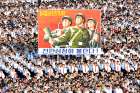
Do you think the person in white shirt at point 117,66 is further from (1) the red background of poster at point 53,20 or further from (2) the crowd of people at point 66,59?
(1) the red background of poster at point 53,20

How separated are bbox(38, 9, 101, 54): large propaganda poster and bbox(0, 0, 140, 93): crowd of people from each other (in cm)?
9

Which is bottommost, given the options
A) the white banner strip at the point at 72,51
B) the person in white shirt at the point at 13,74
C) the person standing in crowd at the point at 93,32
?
the person in white shirt at the point at 13,74

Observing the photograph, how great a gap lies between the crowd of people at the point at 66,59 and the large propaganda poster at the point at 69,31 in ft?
0.29

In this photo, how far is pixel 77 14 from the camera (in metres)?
5.91

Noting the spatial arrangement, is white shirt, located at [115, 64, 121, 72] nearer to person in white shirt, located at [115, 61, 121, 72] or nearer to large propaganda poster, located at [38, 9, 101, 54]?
person in white shirt, located at [115, 61, 121, 72]

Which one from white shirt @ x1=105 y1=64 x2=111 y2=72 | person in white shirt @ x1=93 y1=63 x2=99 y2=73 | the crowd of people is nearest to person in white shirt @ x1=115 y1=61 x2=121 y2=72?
the crowd of people

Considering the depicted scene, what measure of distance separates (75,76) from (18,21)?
1.26 m

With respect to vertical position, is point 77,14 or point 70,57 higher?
point 77,14

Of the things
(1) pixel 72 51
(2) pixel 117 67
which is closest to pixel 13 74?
(1) pixel 72 51

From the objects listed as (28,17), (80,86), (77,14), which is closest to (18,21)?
(28,17)

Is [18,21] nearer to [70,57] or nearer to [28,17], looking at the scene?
[28,17]

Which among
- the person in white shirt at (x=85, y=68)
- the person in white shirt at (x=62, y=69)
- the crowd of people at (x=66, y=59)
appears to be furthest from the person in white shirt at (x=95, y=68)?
the person in white shirt at (x=62, y=69)

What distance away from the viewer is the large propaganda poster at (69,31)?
5.86m

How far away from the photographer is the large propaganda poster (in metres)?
5.86
